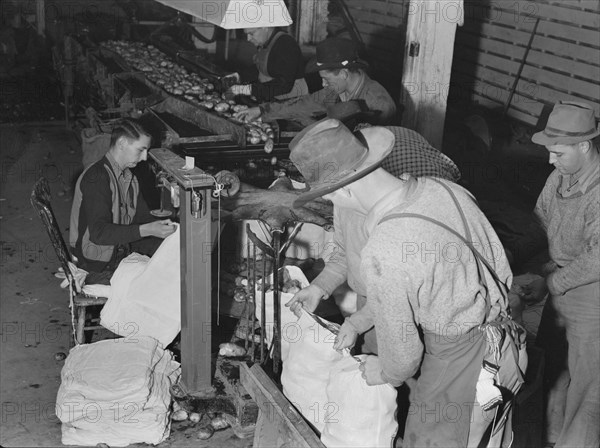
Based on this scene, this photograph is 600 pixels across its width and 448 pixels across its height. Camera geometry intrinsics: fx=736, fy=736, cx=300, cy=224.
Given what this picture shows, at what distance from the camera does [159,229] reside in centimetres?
455

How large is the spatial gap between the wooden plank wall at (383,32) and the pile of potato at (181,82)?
3946 millimetres

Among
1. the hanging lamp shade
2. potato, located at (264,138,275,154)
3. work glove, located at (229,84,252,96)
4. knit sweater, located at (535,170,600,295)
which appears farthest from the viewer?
work glove, located at (229,84,252,96)

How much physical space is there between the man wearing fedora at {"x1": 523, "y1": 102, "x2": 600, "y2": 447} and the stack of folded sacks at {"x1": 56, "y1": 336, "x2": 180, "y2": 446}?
85.5 inches

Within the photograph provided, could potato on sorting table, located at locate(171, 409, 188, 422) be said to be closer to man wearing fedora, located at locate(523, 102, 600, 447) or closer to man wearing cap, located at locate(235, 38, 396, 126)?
man wearing fedora, located at locate(523, 102, 600, 447)

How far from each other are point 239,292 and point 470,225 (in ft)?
7.06

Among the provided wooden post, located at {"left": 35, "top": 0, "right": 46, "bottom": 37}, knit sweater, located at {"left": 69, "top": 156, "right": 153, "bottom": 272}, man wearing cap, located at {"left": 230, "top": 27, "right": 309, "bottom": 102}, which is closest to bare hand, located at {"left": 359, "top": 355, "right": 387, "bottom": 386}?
knit sweater, located at {"left": 69, "top": 156, "right": 153, "bottom": 272}

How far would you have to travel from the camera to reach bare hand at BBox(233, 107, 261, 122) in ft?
19.8

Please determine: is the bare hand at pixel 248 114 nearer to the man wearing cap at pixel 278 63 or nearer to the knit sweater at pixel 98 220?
the man wearing cap at pixel 278 63

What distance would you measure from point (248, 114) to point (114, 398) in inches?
110

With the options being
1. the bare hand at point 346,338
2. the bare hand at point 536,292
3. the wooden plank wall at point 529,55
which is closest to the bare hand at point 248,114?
the bare hand at point 536,292

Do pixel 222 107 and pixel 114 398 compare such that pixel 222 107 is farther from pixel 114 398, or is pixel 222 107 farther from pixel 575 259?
pixel 575 259

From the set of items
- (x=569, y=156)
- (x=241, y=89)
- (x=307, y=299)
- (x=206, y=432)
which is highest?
(x=569, y=156)

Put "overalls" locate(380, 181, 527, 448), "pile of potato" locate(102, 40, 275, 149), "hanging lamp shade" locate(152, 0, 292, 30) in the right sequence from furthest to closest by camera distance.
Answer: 1. "pile of potato" locate(102, 40, 275, 149)
2. "hanging lamp shade" locate(152, 0, 292, 30)
3. "overalls" locate(380, 181, 527, 448)

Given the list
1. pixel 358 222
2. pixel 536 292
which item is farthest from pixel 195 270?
pixel 536 292
